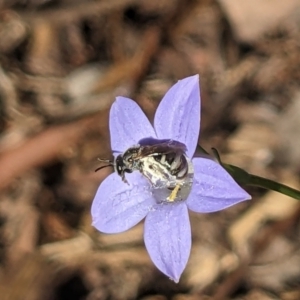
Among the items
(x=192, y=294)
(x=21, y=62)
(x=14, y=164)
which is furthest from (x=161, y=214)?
(x=21, y=62)

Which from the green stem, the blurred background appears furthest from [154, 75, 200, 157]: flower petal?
the blurred background

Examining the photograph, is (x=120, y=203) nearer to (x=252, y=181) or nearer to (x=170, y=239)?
(x=170, y=239)

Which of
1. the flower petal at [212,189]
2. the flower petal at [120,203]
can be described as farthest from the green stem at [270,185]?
the flower petal at [120,203]

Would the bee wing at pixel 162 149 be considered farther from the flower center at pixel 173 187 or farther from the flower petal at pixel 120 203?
the flower petal at pixel 120 203

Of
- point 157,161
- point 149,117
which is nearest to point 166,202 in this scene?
point 157,161

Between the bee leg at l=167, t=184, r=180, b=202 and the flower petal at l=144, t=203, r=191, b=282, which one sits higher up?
the bee leg at l=167, t=184, r=180, b=202

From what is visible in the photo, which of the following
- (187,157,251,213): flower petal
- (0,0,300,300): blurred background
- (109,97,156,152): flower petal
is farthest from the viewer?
(0,0,300,300): blurred background

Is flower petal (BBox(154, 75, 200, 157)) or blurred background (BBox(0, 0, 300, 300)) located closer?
flower petal (BBox(154, 75, 200, 157))

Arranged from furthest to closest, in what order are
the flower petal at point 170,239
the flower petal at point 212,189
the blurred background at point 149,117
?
1. the blurred background at point 149,117
2. the flower petal at point 170,239
3. the flower petal at point 212,189

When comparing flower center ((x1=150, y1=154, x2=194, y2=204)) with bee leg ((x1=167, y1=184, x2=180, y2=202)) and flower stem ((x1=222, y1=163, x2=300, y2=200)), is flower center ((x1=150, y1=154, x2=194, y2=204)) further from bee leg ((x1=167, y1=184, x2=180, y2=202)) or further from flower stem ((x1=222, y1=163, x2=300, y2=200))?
flower stem ((x1=222, y1=163, x2=300, y2=200))
